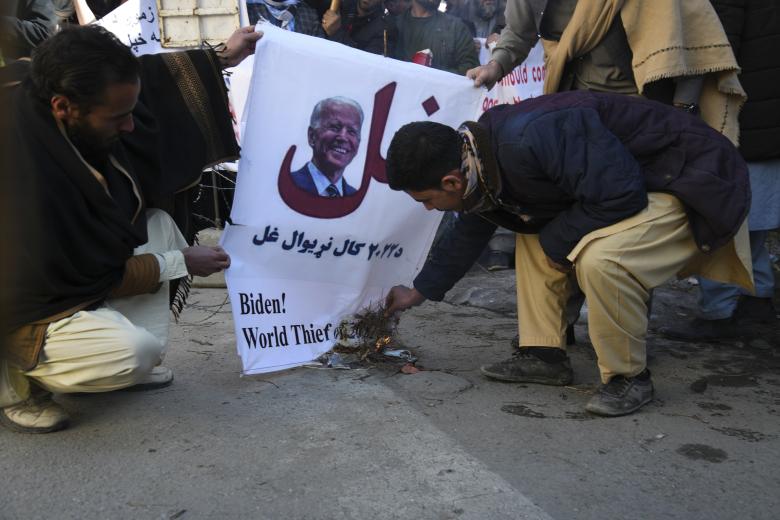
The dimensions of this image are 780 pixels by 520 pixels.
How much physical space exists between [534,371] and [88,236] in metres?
1.74

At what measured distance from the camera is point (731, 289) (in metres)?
3.70

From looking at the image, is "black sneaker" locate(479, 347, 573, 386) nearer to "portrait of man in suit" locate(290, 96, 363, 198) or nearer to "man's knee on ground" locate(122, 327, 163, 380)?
"portrait of man in suit" locate(290, 96, 363, 198)

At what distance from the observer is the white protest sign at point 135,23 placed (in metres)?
6.07

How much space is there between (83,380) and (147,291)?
0.39 meters

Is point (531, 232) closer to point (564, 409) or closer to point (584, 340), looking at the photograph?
point (564, 409)

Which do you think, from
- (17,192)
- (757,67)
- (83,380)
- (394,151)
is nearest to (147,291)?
(83,380)

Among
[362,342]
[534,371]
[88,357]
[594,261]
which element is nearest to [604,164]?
[594,261]

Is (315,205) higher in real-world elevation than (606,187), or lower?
lower

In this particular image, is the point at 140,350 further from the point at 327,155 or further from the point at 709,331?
the point at 709,331

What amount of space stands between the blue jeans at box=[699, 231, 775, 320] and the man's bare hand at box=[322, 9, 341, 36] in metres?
3.36

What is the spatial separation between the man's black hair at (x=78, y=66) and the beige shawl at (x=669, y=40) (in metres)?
1.84

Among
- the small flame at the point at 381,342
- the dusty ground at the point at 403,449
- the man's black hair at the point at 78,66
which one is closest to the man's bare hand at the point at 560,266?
the dusty ground at the point at 403,449

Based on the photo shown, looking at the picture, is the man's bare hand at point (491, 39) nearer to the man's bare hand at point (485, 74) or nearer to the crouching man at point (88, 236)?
the man's bare hand at point (485, 74)

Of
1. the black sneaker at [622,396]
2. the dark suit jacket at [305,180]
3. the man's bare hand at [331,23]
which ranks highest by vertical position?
the man's bare hand at [331,23]
